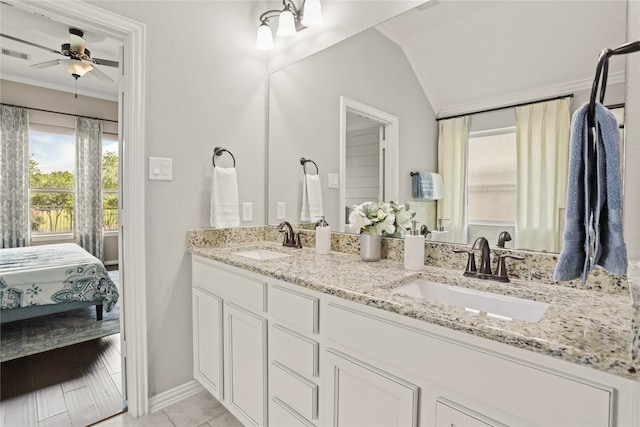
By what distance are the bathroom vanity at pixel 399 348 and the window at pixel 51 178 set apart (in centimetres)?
454

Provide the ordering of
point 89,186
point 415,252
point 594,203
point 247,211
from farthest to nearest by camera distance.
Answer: point 89,186, point 247,211, point 415,252, point 594,203

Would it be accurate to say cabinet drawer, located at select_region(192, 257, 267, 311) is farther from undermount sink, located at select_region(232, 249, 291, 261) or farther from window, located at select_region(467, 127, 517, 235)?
window, located at select_region(467, 127, 517, 235)

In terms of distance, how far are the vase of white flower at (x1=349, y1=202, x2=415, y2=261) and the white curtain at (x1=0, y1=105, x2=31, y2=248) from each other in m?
5.17

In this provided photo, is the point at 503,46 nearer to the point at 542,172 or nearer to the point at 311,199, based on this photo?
the point at 542,172

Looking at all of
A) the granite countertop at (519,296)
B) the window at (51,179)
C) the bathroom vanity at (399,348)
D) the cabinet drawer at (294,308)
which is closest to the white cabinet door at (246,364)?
the bathroom vanity at (399,348)

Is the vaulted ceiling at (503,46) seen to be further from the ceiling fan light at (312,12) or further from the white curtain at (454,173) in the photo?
the ceiling fan light at (312,12)

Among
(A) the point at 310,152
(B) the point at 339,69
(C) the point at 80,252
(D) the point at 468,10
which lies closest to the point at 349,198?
(A) the point at 310,152

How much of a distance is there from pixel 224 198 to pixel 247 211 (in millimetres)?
267

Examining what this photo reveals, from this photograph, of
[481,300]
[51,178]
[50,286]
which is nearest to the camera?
[481,300]

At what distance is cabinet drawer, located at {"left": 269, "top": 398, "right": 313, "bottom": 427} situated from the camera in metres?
1.25

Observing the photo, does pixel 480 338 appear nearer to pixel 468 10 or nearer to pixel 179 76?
pixel 468 10

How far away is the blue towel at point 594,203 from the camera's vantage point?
71 centimetres

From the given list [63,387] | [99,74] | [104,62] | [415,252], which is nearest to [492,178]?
[415,252]

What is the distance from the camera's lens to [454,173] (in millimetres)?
1390
